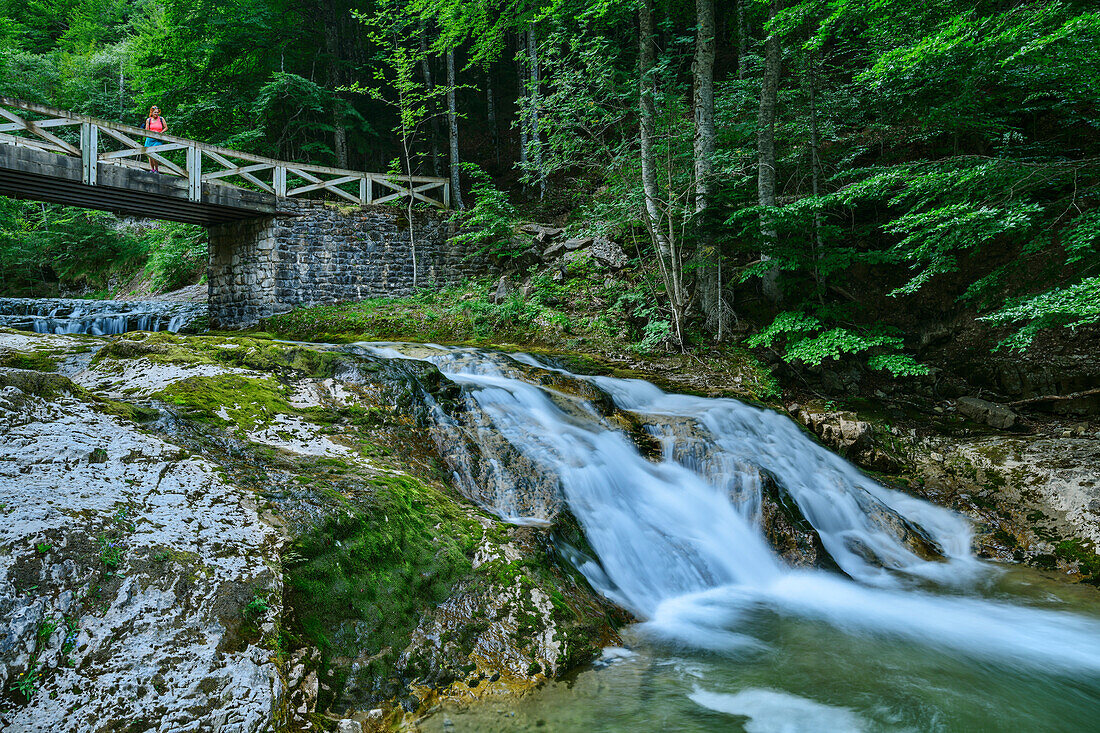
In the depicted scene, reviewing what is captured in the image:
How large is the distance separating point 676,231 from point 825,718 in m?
8.15

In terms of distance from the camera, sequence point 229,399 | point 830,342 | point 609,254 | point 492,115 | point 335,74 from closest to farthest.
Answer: point 229,399 < point 830,342 < point 609,254 < point 335,74 < point 492,115

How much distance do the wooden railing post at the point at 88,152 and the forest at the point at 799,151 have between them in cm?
529

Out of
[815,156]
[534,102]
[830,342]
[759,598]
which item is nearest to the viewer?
[759,598]

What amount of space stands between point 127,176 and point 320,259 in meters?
3.71

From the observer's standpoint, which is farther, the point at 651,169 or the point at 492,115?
the point at 492,115

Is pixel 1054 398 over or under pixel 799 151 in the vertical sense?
under

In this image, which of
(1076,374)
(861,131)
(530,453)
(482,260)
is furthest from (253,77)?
(1076,374)

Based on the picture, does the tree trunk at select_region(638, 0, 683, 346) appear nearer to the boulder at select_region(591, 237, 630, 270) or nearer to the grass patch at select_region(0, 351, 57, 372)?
A: the boulder at select_region(591, 237, 630, 270)

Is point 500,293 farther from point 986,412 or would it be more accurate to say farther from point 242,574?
point 242,574

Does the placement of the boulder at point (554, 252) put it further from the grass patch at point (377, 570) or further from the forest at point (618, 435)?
the grass patch at point (377, 570)

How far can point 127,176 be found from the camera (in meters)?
10.2

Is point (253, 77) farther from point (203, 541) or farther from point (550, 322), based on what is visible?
point (203, 541)

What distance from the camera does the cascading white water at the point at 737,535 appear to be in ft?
12.2

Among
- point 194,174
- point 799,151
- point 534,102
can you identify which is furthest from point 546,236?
point 194,174
